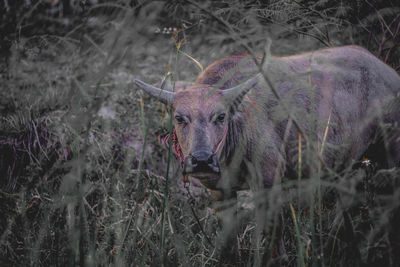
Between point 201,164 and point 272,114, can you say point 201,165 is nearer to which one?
point 201,164

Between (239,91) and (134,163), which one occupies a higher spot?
(239,91)

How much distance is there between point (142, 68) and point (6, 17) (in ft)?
9.69

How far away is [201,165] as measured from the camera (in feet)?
7.91

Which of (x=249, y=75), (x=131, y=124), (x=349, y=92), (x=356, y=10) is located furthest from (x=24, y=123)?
(x=356, y=10)

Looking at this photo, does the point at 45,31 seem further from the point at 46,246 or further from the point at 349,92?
the point at 349,92

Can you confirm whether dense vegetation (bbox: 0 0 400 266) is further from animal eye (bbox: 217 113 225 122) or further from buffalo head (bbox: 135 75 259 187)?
animal eye (bbox: 217 113 225 122)

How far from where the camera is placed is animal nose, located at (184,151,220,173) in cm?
241

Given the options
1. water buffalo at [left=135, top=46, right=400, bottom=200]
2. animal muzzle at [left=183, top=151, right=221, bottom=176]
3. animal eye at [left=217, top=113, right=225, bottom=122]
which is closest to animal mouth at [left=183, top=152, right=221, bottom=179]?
animal muzzle at [left=183, top=151, right=221, bottom=176]

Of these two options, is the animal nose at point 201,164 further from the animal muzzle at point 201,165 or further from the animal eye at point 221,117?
the animal eye at point 221,117

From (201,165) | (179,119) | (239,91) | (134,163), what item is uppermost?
(239,91)

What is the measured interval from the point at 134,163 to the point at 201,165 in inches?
80.2

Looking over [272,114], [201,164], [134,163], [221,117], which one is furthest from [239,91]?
[134,163]

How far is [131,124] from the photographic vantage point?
4.73 meters

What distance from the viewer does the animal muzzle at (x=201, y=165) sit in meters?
2.41
